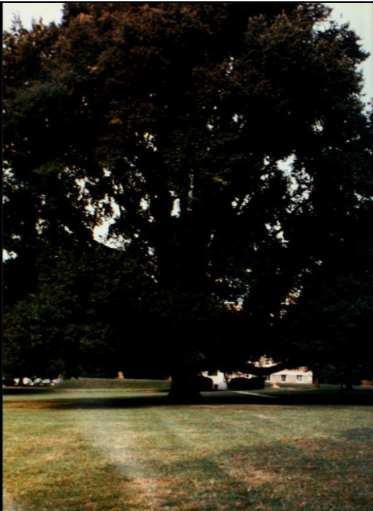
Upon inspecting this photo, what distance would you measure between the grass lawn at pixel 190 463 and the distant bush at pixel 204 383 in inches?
281

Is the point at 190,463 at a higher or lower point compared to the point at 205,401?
higher

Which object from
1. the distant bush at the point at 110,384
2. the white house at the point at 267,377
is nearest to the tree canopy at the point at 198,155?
the white house at the point at 267,377

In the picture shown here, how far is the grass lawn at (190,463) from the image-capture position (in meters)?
6.64

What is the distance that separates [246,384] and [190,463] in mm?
17302

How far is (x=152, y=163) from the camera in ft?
56.5

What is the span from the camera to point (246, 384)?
2531cm

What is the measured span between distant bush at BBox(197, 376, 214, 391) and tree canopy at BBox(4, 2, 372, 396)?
4.56 feet

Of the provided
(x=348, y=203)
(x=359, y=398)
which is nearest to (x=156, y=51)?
(x=348, y=203)

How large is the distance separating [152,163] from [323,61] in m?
5.59

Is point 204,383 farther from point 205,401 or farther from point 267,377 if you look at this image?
point 267,377

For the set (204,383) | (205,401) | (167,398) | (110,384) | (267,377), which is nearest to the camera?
(205,401)

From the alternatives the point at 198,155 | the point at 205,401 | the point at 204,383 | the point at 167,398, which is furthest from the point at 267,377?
the point at 198,155

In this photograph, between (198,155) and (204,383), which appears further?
(204,383)

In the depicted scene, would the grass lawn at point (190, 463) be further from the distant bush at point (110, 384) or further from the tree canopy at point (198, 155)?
the distant bush at point (110, 384)
